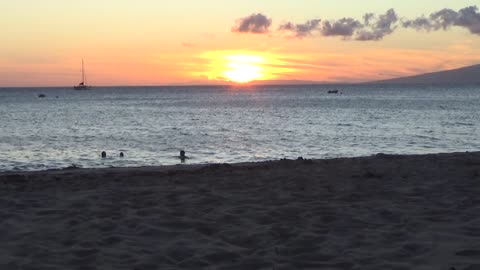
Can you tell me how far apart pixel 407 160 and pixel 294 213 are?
297 inches

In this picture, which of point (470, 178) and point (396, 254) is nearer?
point (396, 254)

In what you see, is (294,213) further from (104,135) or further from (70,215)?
(104,135)

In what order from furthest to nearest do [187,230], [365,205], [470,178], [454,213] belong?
[470,178]
[365,205]
[454,213]
[187,230]

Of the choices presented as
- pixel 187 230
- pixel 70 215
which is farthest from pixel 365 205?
pixel 70 215

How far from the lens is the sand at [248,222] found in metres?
5.80

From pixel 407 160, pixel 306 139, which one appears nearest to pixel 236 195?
pixel 407 160

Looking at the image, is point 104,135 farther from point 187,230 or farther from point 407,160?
point 187,230

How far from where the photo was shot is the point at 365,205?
821 cm

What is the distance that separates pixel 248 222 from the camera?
24.1 ft

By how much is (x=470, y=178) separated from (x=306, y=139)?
2295 cm

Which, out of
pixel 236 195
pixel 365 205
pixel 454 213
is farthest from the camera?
pixel 236 195

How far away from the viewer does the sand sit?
19.0ft

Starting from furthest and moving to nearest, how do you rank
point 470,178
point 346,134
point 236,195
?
point 346,134 < point 470,178 < point 236,195

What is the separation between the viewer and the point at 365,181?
10.5m
